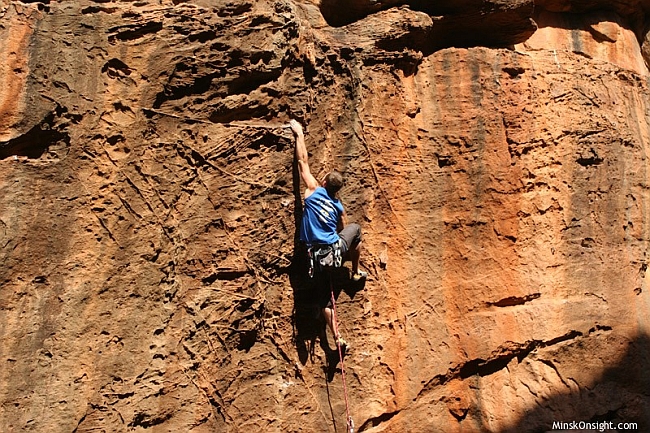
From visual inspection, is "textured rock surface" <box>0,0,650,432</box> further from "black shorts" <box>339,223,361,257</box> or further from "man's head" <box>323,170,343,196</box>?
"man's head" <box>323,170,343,196</box>

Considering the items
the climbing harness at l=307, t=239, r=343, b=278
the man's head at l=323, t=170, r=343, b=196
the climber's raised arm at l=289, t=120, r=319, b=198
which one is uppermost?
the climber's raised arm at l=289, t=120, r=319, b=198

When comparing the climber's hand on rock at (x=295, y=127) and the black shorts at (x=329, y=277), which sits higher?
the climber's hand on rock at (x=295, y=127)

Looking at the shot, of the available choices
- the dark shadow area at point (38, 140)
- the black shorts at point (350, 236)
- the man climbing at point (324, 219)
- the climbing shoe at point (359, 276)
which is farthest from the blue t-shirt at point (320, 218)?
the dark shadow area at point (38, 140)

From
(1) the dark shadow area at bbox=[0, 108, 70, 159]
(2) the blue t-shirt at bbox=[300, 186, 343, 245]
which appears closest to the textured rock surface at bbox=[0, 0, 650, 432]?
(1) the dark shadow area at bbox=[0, 108, 70, 159]

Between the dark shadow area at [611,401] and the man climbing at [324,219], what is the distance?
211 centimetres

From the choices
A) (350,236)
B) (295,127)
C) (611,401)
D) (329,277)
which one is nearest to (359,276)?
(329,277)

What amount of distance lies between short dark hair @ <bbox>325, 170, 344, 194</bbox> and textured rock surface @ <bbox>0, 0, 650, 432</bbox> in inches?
14.3

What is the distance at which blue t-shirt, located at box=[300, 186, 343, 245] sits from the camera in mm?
5320

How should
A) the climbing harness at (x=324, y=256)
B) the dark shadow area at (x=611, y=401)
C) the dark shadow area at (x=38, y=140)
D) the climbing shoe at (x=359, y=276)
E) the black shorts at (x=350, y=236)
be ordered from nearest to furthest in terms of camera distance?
the dark shadow area at (x=38, y=140)
the climbing harness at (x=324, y=256)
the black shorts at (x=350, y=236)
the climbing shoe at (x=359, y=276)
the dark shadow area at (x=611, y=401)

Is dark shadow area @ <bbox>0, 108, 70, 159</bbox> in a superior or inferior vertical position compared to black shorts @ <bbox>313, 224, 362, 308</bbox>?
superior

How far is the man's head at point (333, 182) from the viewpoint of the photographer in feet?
17.5

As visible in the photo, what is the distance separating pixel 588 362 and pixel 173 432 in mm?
4008

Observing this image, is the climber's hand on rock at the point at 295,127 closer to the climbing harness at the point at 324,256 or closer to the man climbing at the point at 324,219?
the man climbing at the point at 324,219

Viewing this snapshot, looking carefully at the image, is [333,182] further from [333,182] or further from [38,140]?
[38,140]
